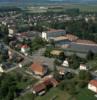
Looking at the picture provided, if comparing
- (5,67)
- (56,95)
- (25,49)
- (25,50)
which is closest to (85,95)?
(56,95)

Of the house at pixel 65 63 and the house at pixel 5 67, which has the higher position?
the house at pixel 65 63

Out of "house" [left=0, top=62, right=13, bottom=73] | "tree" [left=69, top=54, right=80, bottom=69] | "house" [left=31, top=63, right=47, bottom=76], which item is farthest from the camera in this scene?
"house" [left=0, top=62, right=13, bottom=73]

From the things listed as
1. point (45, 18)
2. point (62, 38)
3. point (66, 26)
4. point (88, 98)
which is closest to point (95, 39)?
point (62, 38)

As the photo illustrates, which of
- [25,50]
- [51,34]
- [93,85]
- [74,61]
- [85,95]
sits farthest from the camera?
[51,34]

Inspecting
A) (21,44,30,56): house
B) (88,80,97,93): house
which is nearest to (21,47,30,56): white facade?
(21,44,30,56): house

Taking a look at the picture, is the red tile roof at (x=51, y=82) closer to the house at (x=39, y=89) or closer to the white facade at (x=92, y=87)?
the house at (x=39, y=89)

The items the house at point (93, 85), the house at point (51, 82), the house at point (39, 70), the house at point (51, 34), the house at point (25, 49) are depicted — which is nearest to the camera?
the house at point (93, 85)

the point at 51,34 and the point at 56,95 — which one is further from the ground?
the point at 56,95

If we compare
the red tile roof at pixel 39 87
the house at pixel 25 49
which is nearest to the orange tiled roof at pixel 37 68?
the red tile roof at pixel 39 87

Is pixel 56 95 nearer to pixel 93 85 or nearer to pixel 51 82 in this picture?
pixel 51 82

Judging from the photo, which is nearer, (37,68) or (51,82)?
(51,82)

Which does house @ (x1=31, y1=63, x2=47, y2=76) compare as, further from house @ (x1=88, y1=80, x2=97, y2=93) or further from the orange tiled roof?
house @ (x1=88, y1=80, x2=97, y2=93)

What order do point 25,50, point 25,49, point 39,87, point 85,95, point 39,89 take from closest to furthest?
1. point 85,95
2. point 39,89
3. point 39,87
4. point 25,50
5. point 25,49
